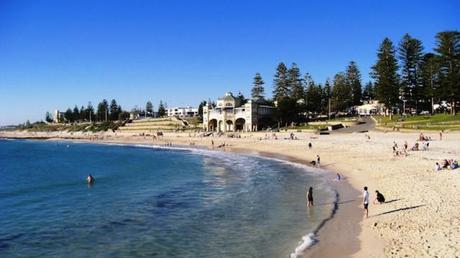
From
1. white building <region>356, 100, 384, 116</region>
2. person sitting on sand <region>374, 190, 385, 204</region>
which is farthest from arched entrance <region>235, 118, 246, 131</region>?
person sitting on sand <region>374, 190, 385, 204</region>

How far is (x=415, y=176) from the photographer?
22.5m

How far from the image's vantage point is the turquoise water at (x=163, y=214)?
1351 centimetres

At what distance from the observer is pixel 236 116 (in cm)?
7669

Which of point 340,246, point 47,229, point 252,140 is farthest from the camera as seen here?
point 252,140

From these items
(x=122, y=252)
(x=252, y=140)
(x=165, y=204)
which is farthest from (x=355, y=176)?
(x=252, y=140)

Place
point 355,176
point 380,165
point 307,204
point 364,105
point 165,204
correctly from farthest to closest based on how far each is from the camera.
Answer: point 364,105 < point 380,165 < point 355,176 < point 165,204 < point 307,204

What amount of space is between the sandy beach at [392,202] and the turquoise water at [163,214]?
1212 mm

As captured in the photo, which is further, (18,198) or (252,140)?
(252,140)

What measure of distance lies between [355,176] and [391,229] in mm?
12180

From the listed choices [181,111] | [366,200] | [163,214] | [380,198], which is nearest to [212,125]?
[163,214]

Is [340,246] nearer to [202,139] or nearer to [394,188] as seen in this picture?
[394,188]

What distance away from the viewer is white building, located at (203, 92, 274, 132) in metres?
74.7

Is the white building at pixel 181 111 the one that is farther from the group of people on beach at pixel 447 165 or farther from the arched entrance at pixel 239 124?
the group of people on beach at pixel 447 165

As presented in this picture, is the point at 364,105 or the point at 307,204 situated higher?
the point at 364,105
